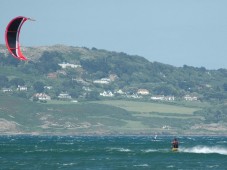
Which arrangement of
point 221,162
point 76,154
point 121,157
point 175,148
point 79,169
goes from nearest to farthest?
point 79,169
point 221,162
point 121,157
point 76,154
point 175,148

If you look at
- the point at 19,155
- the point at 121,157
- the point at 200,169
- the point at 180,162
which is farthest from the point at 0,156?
the point at 200,169

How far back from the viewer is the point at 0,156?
126812 millimetres

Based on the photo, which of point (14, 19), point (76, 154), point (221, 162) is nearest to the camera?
point (14, 19)

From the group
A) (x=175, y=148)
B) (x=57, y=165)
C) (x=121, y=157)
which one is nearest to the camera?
(x=57, y=165)

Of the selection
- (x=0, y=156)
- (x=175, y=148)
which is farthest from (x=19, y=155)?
(x=175, y=148)

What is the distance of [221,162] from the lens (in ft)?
376

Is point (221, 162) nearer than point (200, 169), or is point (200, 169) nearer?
point (200, 169)

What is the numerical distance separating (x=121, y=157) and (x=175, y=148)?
19259mm

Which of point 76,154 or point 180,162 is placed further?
point 76,154

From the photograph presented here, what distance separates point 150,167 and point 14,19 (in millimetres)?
23665

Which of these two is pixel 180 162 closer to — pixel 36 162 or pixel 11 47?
pixel 36 162

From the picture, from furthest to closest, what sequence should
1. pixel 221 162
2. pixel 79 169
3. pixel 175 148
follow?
pixel 175 148
pixel 221 162
pixel 79 169

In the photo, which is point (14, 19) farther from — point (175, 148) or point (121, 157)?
point (175, 148)

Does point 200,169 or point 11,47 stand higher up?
point 11,47
